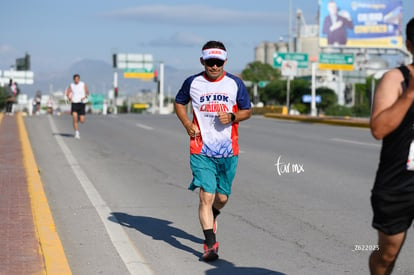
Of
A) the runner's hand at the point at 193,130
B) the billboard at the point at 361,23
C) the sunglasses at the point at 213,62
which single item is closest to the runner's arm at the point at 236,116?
the runner's hand at the point at 193,130

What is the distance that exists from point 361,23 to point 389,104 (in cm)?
5931

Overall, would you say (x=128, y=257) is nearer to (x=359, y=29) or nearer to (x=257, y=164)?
(x=257, y=164)

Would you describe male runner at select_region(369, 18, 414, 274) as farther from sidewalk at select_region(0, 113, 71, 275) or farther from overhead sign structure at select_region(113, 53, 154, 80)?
overhead sign structure at select_region(113, 53, 154, 80)

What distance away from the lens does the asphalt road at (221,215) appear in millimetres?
6750

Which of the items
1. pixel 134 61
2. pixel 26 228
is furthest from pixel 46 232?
pixel 134 61

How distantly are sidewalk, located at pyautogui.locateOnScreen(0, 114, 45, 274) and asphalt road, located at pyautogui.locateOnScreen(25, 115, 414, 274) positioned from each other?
1.07ft

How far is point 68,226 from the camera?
838 cm

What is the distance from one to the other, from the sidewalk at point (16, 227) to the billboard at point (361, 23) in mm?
50644

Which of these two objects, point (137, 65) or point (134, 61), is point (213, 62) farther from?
point (137, 65)

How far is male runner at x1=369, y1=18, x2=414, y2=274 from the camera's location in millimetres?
4191

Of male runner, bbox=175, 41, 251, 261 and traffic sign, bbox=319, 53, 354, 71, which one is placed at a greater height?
traffic sign, bbox=319, 53, 354, 71

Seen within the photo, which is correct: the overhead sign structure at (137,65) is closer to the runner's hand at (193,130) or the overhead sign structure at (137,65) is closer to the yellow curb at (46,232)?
the yellow curb at (46,232)

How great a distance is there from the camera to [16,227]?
784cm

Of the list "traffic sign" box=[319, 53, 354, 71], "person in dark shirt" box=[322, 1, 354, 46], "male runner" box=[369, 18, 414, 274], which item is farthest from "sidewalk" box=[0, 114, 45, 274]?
"person in dark shirt" box=[322, 1, 354, 46]
